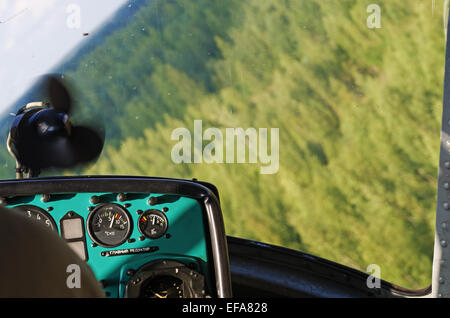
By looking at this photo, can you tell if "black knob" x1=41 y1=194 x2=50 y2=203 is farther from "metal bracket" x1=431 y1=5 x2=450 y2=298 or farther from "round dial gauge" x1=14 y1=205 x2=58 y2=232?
"metal bracket" x1=431 y1=5 x2=450 y2=298

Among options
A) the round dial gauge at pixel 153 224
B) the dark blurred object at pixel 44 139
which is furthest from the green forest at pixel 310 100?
the round dial gauge at pixel 153 224

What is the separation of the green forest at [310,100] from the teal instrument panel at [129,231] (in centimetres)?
77

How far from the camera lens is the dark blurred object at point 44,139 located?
73.3 inches

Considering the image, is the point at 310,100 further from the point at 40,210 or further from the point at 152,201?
the point at 40,210

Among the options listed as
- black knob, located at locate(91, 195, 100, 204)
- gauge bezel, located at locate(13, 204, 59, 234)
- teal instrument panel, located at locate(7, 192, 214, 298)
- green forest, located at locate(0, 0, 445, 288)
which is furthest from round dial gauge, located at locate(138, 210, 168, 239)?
green forest, located at locate(0, 0, 445, 288)

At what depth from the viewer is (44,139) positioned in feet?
6.10

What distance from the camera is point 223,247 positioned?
153 cm

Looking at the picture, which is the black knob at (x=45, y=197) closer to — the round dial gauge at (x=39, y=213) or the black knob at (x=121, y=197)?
the round dial gauge at (x=39, y=213)

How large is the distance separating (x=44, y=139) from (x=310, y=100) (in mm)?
1328

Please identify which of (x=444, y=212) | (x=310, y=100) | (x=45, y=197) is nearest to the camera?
(x=45, y=197)

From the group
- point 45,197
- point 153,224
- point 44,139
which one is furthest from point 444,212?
point 44,139

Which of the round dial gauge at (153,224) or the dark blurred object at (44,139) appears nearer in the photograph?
the round dial gauge at (153,224)

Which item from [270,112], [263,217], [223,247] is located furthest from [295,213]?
[223,247]
